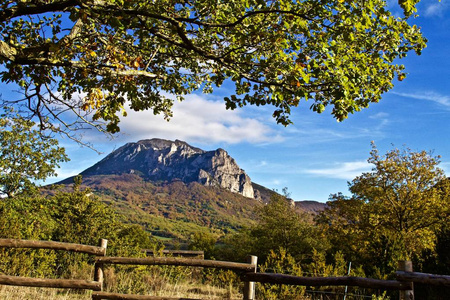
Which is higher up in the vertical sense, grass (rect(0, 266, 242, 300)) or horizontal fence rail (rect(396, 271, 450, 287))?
horizontal fence rail (rect(396, 271, 450, 287))

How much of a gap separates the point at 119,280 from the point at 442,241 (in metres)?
20.2

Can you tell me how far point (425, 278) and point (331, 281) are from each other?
1493mm

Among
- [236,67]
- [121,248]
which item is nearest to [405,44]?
[236,67]

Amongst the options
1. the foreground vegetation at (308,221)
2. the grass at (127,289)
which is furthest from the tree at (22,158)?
the grass at (127,289)

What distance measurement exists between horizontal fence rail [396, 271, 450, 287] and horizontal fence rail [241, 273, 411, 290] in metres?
0.17

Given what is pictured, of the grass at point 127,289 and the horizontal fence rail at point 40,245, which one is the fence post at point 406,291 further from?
the horizontal fence rail at point 40,245

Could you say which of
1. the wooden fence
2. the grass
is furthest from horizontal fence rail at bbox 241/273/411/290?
the grass

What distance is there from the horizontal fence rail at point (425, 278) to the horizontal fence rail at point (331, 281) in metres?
0.17

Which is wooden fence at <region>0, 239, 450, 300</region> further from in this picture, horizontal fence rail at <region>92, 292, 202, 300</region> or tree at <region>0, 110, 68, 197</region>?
tree at <region>0, 110, 68, 197</region>

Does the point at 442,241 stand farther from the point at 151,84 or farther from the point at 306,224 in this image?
the point at 151,84

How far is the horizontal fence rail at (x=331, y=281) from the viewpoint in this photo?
221 inches

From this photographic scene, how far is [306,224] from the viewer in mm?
27672

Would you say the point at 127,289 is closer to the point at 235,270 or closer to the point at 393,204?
the point at 235,270

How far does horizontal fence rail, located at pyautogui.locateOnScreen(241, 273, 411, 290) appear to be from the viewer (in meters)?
5.61
